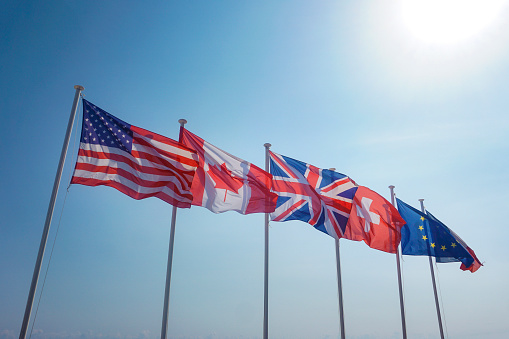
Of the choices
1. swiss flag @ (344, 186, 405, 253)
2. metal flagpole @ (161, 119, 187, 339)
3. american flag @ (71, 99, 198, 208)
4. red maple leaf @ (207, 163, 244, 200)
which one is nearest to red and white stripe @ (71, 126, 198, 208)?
american flag @ (71, 99, 198, 208)

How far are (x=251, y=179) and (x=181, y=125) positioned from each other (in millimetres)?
Result: 3779

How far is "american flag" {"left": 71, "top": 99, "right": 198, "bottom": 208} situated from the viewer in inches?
487

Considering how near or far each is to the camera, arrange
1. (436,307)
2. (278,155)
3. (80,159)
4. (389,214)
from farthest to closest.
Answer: (436,307)
(389,214)
(278,155)
(80,159)

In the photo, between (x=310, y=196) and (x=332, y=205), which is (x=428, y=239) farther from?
(x=310, y=196)

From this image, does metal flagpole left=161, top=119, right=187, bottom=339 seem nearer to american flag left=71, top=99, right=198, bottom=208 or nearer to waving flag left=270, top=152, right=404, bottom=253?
american flag left=71, top=99, right=198, bottom=208

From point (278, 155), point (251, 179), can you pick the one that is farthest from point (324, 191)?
point (251, 179)

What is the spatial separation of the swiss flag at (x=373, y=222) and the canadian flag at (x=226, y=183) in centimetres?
579

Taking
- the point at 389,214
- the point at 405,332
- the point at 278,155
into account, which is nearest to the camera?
the point at 278,155

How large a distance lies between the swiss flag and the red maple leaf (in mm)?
7046

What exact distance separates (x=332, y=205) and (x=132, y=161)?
10.4 m

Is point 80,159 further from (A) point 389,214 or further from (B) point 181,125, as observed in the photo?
(A) point 389,214

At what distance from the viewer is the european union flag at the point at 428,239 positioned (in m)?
24.7

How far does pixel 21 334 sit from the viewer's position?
9.95 meters

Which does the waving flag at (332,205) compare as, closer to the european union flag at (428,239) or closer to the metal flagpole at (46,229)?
the european union flag at (428,239)
